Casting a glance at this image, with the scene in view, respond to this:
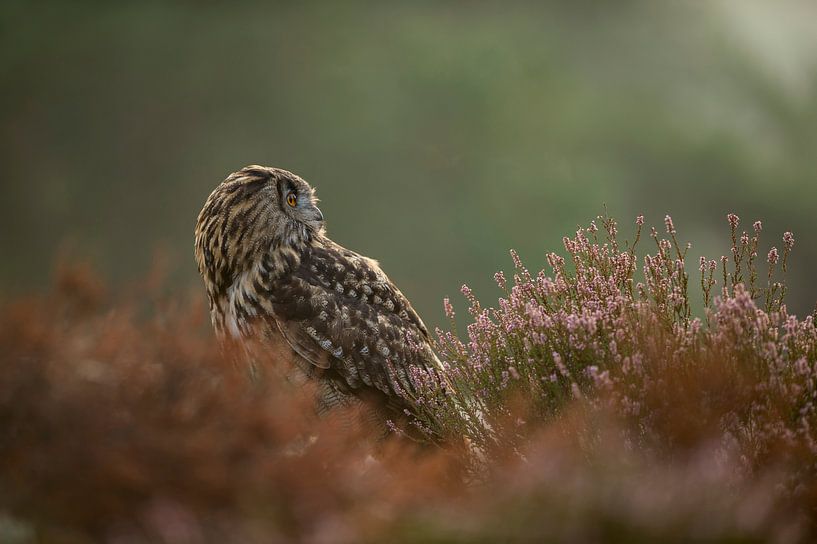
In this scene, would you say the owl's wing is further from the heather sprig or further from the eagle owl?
the heather sprig

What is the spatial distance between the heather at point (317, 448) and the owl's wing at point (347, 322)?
3.25 feet

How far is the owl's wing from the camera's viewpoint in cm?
379

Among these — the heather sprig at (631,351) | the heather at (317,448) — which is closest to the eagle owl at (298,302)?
the heather sprig at (631,351)

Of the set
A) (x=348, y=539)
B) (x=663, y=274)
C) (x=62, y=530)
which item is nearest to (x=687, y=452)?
(x=663, y=274)

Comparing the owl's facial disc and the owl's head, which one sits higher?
the owl's facial disc

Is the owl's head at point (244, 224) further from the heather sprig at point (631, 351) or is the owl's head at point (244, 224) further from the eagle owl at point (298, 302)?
the heather sprig at point (631, 351)

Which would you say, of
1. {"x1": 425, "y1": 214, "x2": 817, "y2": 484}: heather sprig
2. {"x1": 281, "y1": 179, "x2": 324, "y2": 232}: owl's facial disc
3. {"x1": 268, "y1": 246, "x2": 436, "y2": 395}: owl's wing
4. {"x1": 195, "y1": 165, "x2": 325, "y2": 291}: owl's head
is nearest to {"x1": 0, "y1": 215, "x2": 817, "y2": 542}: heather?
{"x1": 425, "y1": 214, "x2": 817, "y2": 484}: heather sprig

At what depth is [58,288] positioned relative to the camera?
2.24 m

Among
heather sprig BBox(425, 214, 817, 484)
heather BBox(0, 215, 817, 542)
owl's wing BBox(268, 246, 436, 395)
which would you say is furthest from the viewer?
owl's wing BBox(268, 246, 436, 395)

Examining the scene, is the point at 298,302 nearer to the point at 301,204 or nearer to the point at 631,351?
the point at 301,204

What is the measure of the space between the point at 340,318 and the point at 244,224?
0.65 meters

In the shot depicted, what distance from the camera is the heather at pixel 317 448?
1.88 metres

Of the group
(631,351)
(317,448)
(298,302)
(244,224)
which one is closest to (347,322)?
(298,302)

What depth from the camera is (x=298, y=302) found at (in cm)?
381
